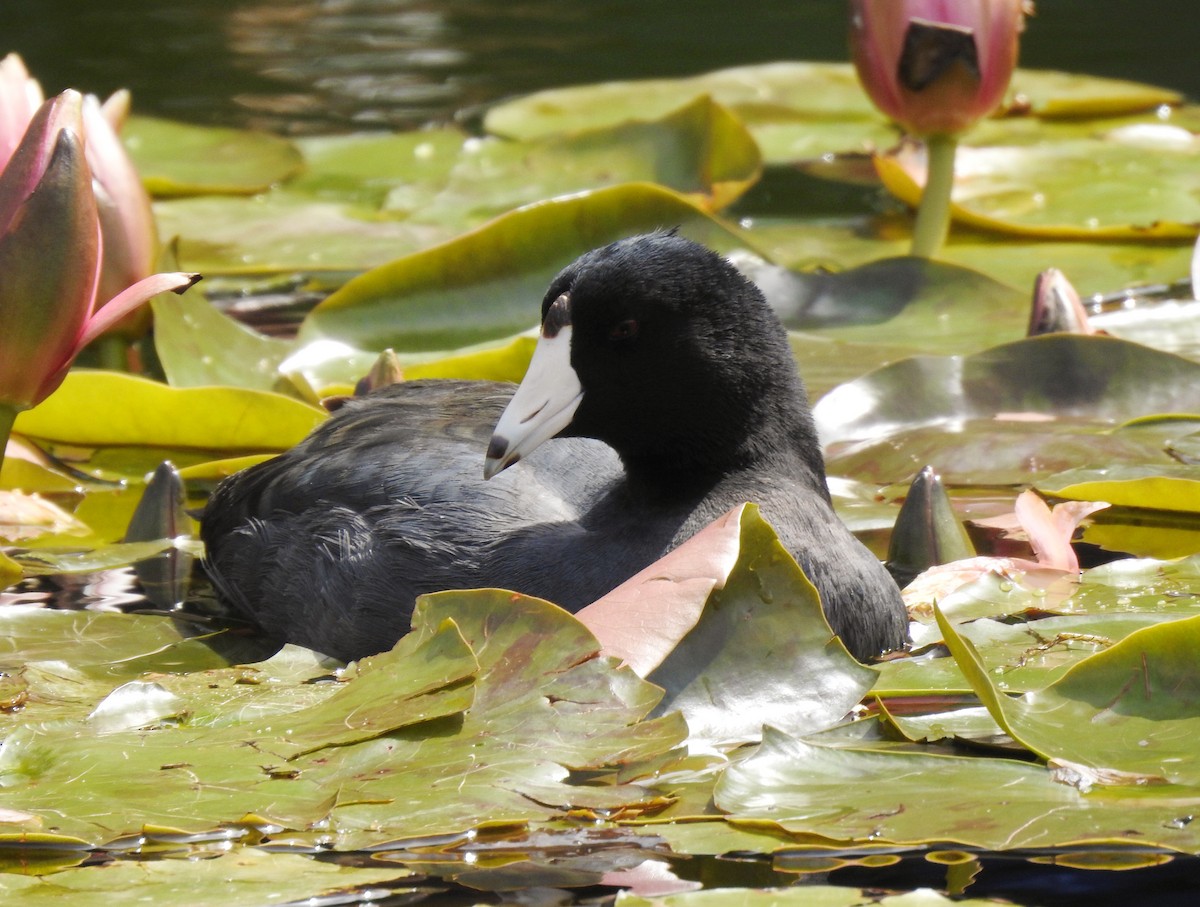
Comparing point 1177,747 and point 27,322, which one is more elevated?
point 27,322

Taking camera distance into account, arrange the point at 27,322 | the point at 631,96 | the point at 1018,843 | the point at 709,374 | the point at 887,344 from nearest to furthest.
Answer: the point at 1018,843, the point at 27,322, the point at 709,374, the point at 887,344, the point at 631,96

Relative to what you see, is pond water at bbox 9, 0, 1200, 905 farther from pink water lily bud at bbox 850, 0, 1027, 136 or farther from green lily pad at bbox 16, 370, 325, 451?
green lily pad at bbox 16, 370, 325, 451

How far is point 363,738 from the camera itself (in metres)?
2.11

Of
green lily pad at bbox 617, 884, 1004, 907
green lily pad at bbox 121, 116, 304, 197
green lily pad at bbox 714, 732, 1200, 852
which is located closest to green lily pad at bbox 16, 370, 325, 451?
green lily pad at bbox 714, 732, 1200, 852

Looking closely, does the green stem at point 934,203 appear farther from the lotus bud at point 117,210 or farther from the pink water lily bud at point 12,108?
the pink water lily bud at point 12,108

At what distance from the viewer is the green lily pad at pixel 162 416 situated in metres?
3.54

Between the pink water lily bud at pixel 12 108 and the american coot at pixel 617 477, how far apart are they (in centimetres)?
84

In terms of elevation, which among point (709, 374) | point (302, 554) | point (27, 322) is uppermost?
point (27, 322)

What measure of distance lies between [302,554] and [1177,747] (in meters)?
1.65

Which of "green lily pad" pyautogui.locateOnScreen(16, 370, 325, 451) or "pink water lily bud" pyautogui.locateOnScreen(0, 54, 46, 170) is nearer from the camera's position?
"pink water lily bud" pyautogui.locateOnScreen(0, 54, 46, 170)

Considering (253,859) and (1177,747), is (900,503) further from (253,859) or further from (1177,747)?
(253,859)

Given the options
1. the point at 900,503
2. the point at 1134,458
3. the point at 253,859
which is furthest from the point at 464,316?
the point at 253,859

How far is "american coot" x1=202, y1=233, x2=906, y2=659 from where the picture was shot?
106 inches

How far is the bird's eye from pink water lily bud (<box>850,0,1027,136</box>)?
5.14ft
